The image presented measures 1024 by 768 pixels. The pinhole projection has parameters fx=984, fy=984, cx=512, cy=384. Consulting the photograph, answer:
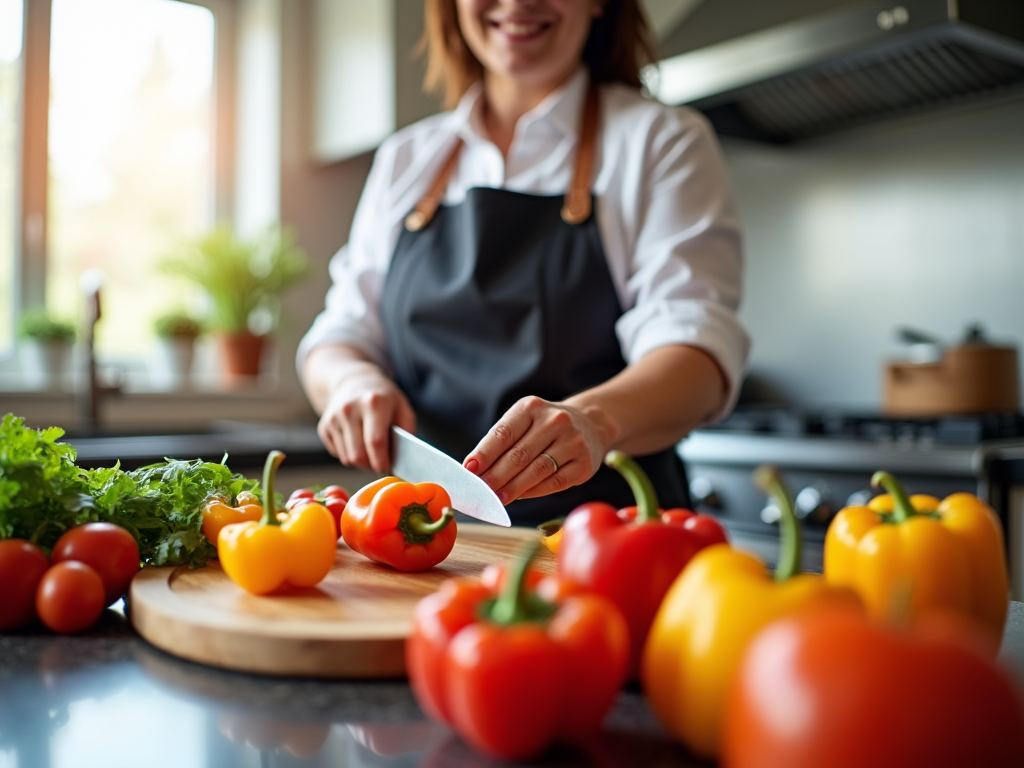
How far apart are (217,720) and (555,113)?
112cm

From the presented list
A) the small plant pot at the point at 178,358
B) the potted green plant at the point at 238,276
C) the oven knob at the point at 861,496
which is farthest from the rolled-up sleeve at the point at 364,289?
the small plant pot at the point at 178,358

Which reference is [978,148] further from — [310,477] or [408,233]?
[310,477]

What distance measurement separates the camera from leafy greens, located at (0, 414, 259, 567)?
0.82 metres

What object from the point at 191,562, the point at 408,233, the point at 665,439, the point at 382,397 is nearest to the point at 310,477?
the point at 408,233

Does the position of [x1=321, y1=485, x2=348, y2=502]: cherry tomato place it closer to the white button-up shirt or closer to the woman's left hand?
the woman's left hand

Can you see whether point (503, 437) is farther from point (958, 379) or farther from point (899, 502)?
point (958, 379)

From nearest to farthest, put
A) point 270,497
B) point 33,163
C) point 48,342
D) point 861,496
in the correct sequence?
point 270,497, point 861,496, point 48,342, point 33,163

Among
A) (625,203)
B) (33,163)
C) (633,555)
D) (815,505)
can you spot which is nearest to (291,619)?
(633,555)

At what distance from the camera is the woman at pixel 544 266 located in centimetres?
132

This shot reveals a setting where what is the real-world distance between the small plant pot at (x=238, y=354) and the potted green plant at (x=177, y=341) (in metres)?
0.09

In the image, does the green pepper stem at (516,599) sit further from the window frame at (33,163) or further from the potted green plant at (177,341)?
the window frame at (33,163)

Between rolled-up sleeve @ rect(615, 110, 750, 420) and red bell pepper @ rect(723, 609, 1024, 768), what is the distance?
0.91m

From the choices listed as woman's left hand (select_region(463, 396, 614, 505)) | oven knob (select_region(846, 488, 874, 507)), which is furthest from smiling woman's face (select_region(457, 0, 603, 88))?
oven knob (select_region(846, 488, 874, 507))

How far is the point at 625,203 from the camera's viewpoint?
4.74 ft
